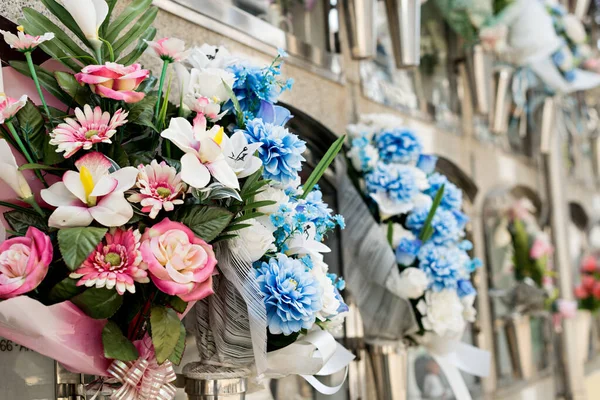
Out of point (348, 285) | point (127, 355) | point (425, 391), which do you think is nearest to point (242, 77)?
point (127, 355)

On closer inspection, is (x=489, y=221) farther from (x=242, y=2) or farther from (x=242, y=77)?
(x=242, y=77)

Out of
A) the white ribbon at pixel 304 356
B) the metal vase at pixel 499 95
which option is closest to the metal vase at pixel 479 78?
the metal vase at pixel 499 95

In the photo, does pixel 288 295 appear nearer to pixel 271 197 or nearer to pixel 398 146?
pixel 271 197

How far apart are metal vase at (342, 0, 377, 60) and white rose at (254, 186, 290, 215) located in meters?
0.90

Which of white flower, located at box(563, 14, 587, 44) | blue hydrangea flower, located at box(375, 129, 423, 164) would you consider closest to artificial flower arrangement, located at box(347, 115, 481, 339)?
blue hydrangea flower, located at box(375, 129, 423, 164)

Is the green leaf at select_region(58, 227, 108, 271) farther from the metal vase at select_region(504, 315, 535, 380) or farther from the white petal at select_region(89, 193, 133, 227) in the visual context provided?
the metal vase at select_region(504, 315, 535, 380)

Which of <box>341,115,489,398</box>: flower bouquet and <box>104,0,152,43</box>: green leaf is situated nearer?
<box>104,0,152,43</box>: green leaf

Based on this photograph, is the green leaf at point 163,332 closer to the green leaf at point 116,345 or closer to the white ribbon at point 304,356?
the green leaf at point 116,345

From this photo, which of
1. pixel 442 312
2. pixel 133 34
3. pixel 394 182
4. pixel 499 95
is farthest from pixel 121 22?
pixel 499 95

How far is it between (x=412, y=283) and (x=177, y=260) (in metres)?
0.82

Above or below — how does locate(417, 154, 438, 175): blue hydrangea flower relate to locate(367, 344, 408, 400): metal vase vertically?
above

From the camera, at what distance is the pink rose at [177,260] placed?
2.60 feet

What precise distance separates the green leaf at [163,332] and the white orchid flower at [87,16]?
34 centimetres

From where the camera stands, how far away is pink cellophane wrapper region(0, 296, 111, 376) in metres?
0.77
